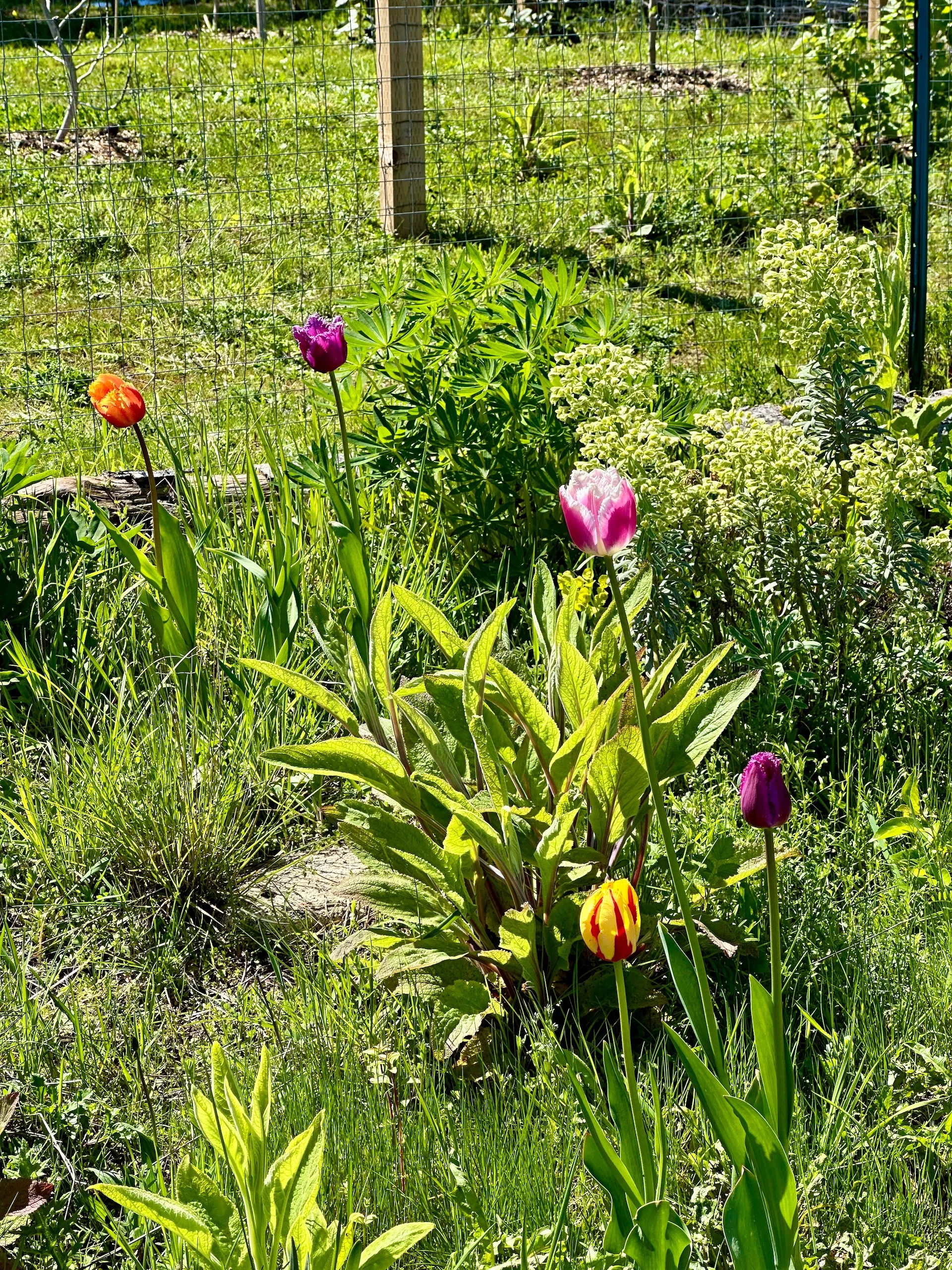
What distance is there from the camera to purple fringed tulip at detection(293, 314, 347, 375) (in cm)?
230

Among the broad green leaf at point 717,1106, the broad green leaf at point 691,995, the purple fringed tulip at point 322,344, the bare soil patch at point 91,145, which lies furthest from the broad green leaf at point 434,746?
the bare soil patch at point 91,145

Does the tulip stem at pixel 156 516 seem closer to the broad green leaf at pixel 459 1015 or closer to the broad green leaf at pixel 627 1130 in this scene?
the broad green leaf at pixel 459 1015

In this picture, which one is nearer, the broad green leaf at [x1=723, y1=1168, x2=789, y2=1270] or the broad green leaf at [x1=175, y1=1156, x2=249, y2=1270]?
the broad green leaf at [x1=723, y1=1168, x2=789, y2=1270]

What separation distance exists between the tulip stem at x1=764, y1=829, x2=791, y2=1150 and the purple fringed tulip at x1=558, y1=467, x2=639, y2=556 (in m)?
0.32

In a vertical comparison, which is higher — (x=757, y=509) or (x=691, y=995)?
(x=757, y=509)

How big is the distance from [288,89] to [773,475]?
23.4 ft

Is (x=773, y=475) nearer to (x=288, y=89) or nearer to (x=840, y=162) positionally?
(x=840, y=162)

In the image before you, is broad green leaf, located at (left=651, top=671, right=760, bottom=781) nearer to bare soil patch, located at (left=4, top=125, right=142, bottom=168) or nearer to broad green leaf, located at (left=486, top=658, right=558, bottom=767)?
broad green leaf, located at (left=486, top=658, right=558, bottom=767)

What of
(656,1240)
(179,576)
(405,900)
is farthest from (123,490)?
(656,1240)

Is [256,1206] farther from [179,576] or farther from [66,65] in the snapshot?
[66,65]

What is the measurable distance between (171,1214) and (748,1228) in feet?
1.98

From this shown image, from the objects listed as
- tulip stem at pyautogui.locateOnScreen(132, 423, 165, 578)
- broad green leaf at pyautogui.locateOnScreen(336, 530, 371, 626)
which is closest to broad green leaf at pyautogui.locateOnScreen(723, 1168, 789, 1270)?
broad green leaf at pyautogui.locateOnScreen(336, 530, 371, 626)

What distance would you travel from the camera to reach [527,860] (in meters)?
2.03

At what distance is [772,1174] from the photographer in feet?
4.14
